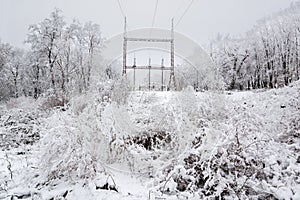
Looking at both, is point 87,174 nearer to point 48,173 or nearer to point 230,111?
point 48,173

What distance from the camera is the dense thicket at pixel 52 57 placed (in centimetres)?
2817

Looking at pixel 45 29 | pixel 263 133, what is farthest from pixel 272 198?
pixel 45 29

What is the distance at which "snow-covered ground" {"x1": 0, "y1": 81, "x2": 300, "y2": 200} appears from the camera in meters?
5.01

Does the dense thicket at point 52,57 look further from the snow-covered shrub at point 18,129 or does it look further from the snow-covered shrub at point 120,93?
the snow-covered shrub at point 120,93

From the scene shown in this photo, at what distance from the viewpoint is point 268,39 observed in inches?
1551

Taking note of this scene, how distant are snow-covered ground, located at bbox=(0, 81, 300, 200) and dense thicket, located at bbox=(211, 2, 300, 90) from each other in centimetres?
2891

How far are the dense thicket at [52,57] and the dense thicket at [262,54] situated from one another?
17318 millimetres

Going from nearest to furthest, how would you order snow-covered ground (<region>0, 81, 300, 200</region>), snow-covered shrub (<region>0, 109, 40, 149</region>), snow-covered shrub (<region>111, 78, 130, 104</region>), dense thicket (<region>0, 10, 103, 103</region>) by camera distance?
snow-covered ground (<region>0, 81, 300, 200</region>)
snow-covered shrub (<region>111, 78, 130, 104</region>)
snow-covered shrub (<region>0, 109, 40, 149</region>)
dense thicket (<region>0, 10, 103, 103</region>)

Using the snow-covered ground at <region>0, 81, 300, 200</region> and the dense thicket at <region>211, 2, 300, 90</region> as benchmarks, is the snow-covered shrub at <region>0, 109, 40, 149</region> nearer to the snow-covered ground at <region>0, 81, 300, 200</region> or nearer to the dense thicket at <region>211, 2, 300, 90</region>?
the snow-covered ground at <region>0, 81, 300, 200</region>

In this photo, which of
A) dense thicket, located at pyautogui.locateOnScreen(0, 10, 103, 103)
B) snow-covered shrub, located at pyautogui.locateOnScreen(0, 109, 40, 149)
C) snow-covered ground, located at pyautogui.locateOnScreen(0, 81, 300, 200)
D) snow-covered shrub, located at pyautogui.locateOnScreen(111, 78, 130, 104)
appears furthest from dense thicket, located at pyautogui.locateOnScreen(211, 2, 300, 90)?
snow-covered ground, located at pyautogui.locateOnScreen(0, 81, 300, 200)

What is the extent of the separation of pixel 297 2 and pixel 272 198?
5135 centimetres

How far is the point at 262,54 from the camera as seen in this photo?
130 feet

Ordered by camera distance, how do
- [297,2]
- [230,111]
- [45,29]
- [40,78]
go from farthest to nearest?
[297,2], [40,78], [45,29], [230,111]

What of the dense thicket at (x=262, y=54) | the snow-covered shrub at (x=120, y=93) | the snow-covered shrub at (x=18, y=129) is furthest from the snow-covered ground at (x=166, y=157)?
the dense thicket at (x=262, y=54)
